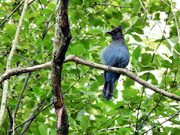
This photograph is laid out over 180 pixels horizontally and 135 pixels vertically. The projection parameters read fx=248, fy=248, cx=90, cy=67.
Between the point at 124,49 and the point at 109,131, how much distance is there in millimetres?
1620

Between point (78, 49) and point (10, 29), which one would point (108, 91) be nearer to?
point (78, 49)

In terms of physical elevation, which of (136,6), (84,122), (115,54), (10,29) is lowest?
(84,122)

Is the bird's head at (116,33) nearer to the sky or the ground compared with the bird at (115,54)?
nearer to the sky

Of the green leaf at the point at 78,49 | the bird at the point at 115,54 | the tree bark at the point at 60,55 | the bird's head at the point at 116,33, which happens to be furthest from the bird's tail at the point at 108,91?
the tree bark at the point at 60,55

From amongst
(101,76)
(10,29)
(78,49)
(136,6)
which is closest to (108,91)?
(101,76)

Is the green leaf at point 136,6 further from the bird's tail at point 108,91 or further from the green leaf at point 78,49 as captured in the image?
the bird's tail at point 108,91

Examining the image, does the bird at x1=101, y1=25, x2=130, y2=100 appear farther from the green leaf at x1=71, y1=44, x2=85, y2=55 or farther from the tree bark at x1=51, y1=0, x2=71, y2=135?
the tree bark at x1=51, y1=0, x2=71, y2=135

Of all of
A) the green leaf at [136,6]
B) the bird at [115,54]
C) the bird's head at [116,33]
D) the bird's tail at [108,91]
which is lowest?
the bird's tail at [108,91]

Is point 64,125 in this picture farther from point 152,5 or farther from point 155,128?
point 152,5

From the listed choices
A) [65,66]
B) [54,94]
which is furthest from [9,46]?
[54,94]

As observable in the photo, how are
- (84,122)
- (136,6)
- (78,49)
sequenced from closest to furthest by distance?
(78,49)
(84,122)
(136,6)

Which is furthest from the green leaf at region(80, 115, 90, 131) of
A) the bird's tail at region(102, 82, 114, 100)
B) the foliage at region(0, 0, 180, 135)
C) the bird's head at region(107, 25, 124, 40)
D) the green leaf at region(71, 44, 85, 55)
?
the bird's head at region(107, 25, 124, 40)

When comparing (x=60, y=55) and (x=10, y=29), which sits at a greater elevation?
(x=10, y=29)

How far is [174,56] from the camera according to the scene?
131 inches
